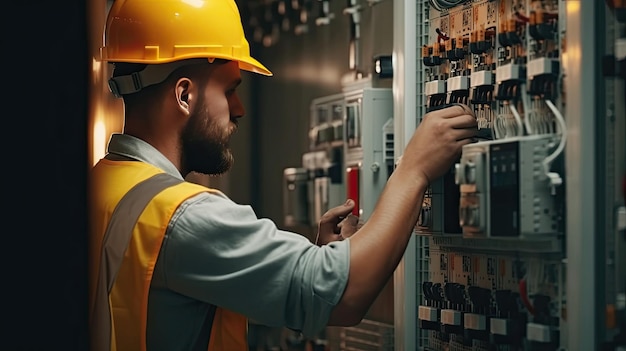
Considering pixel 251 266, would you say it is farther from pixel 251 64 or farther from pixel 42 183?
pixel 42 183

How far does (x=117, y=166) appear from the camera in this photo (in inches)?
97.3

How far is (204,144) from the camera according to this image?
257 centimetres

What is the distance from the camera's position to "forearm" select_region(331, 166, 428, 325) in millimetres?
2143

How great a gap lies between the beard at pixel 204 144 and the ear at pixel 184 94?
0.03 meters

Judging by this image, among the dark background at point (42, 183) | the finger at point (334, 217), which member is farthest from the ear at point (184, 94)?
the dark background at point (42, 183)

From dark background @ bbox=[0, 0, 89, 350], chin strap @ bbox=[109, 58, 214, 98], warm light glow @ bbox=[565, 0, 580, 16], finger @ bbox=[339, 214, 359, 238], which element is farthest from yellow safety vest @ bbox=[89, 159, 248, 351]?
dark background @ bbox=[0, 0, 89, 350]

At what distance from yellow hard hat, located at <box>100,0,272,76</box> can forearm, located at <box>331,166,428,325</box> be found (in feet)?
2.34

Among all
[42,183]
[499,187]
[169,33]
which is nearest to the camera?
[42,183]

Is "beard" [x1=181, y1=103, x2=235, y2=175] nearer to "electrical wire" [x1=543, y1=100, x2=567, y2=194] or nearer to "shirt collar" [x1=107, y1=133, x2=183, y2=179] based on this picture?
"shirt collar" [x1=107, y1=133, x2=183, y2=179]

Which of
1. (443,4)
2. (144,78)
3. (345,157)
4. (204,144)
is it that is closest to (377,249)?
(204,144)

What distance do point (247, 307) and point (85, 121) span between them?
1.61m

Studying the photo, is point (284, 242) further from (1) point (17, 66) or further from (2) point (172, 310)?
(1) point (17, 66)

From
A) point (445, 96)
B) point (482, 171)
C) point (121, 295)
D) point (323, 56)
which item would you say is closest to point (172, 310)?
point (121, 295)

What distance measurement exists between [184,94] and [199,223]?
0.54m
